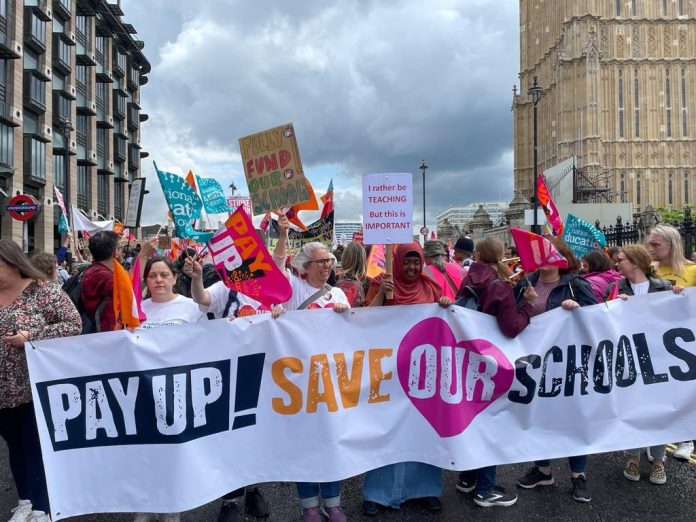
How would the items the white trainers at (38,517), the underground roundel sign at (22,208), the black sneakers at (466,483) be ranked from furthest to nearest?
the underground roundel sign at (22,208)
the black sneakers at (466,483)
the white trainers at (38,517)

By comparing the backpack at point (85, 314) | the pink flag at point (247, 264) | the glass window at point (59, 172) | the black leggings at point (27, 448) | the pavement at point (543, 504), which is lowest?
the pavement at point (543, 504)

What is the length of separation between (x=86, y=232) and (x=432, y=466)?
523 inches

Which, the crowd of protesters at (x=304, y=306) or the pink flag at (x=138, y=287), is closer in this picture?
the crowd of protesters at (x=304, y=306)

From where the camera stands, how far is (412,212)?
440cm

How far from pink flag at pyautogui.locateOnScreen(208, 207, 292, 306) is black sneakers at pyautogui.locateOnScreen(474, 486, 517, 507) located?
2.05m

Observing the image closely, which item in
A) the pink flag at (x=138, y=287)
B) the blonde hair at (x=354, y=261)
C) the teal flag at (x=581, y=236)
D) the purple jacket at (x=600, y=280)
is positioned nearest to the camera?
the pink flag at (x=138, y=287)

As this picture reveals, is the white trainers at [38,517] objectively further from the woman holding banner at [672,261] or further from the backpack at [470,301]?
the woman holding banner at [672,261]

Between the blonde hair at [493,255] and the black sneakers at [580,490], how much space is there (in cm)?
160

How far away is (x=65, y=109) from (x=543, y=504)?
43.5 m

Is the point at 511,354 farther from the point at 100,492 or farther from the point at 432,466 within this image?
the point at 100,492

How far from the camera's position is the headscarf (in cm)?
434

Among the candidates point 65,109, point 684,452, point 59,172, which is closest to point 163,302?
point 684,452

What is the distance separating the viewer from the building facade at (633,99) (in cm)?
6238

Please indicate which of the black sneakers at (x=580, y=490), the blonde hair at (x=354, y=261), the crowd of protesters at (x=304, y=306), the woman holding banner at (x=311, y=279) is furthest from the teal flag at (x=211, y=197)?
the black sneakers at (x=580, y=490)
